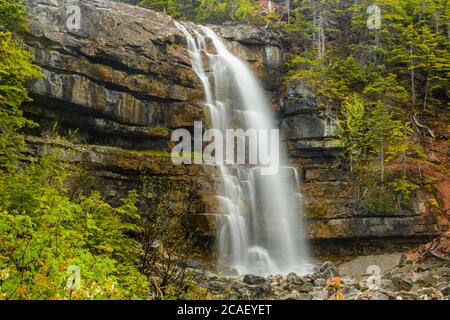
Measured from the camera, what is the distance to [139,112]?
72.2 feet

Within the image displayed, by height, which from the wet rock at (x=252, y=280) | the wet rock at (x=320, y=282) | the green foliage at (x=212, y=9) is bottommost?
the wet rock at (x=320, y=282)

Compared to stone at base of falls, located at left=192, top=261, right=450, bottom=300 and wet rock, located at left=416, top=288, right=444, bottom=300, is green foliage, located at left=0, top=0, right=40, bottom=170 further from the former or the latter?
wet rock, located at left=416, top=288, right=444, bottom=300

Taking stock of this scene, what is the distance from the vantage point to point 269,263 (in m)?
19.9

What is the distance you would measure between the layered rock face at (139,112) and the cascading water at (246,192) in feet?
2.55

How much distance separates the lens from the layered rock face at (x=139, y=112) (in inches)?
773

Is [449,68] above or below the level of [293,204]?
above

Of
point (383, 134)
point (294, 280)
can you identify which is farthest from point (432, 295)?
point (383, 134)

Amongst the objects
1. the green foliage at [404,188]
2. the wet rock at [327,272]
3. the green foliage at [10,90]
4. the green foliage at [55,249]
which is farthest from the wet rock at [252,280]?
the green foliage at [404,188]

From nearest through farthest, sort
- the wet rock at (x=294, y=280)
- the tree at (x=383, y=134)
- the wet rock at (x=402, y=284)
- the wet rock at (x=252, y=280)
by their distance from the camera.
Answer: the wet rock at (x=402, y=284)
the wet rock at (x=252, y=280)
the wet rock at (x=294, y=280)
the tree at (x=383, y=134)

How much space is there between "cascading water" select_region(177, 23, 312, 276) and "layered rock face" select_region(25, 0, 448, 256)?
30.6 inches

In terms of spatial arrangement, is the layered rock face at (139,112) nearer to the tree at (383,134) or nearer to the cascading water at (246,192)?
the cascading water at (246,192)
